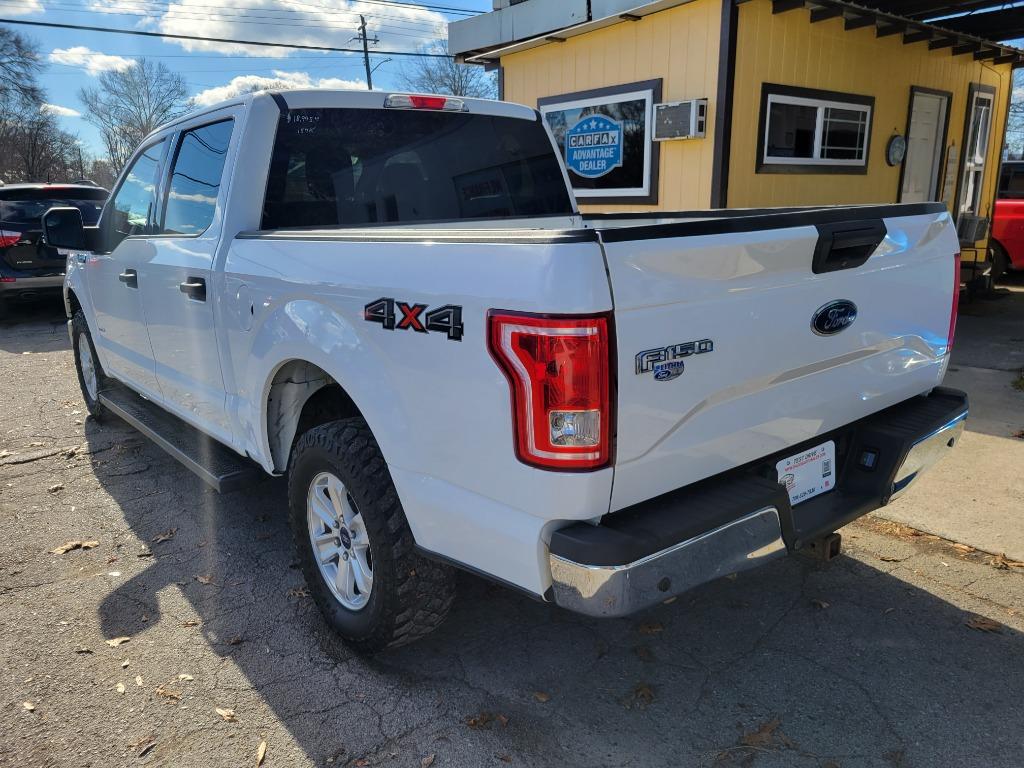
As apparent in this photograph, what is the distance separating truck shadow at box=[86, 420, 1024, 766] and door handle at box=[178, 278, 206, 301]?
1.31 metres

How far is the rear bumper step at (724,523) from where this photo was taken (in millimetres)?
2012

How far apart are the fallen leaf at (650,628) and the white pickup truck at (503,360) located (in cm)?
72

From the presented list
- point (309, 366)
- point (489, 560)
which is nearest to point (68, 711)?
point (309, 366)

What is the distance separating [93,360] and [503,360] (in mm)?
4718

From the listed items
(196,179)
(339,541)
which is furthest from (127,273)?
(339,541)

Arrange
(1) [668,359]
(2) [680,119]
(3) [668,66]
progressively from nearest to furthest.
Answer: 1. (1) [668,359]
2. (2) [680,119]
3. (3) [668,66]

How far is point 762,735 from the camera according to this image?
8.20 ft

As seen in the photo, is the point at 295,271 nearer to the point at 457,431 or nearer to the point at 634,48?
the point at 457,431

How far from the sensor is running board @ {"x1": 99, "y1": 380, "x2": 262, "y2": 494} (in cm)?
355

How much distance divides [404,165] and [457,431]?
199 centimetres

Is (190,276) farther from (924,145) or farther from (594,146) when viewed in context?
(924,145)

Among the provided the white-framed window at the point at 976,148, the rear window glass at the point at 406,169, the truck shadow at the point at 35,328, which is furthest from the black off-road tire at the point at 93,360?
the white-framed window at the point at 976,148

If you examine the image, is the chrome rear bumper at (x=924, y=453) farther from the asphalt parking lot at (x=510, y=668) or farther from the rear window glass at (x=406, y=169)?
the rear window glass at (x=406, y=169)

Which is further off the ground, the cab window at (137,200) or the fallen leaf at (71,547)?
the cab window at (137,200)
